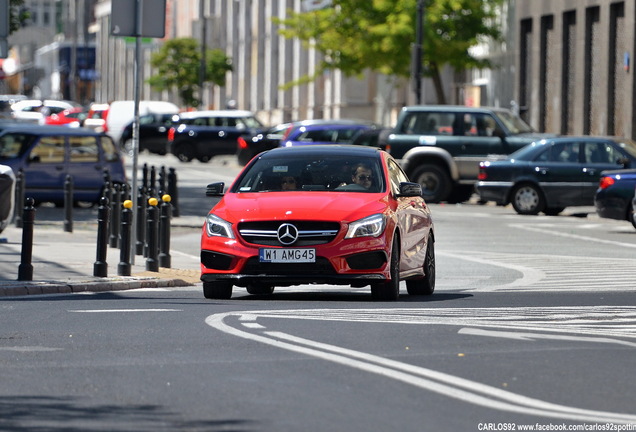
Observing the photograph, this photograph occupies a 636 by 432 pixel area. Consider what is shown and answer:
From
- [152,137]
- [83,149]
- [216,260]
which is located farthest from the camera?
[152,137]

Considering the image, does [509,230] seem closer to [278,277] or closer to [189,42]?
[278,277]

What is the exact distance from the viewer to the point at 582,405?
892cm

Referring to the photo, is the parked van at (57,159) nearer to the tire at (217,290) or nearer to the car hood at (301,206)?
the tire at (217,290)

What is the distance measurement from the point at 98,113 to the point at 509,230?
1868 inches

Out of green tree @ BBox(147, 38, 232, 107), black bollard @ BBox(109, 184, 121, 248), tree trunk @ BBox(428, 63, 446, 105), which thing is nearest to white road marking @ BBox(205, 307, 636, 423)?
black bollard @ BBox(109, 184, 121, 248)

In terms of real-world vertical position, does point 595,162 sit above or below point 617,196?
above

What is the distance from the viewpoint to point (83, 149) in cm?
3194

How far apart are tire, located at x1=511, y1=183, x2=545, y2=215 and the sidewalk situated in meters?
9.75

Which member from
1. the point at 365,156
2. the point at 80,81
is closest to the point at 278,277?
the point at 365,156

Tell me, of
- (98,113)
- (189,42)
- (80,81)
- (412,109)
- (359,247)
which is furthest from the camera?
(80,81)

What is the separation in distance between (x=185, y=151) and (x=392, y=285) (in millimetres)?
46965

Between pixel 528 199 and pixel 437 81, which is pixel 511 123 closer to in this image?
pixel 528 199

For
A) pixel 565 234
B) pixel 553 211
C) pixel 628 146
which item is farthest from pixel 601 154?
pixel 565 234

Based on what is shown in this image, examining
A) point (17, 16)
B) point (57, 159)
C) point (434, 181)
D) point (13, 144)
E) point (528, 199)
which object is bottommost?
point (528, 199)
